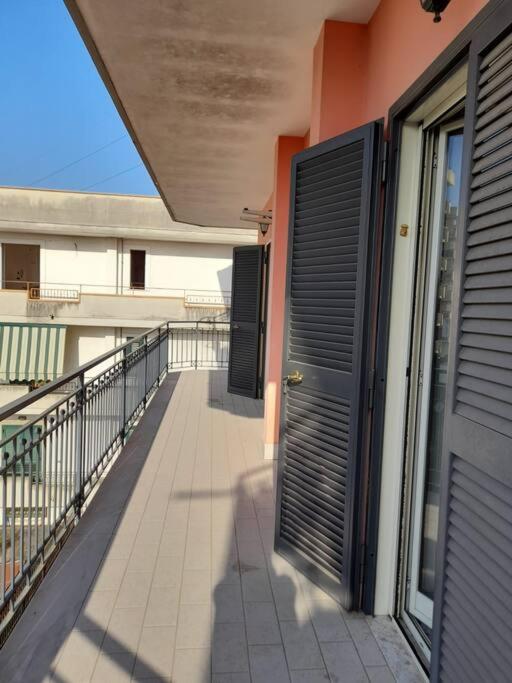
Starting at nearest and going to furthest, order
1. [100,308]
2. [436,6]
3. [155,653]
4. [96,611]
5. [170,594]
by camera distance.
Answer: [436,6] → [155,653] → [96,611] → [170,594] → [100,308]

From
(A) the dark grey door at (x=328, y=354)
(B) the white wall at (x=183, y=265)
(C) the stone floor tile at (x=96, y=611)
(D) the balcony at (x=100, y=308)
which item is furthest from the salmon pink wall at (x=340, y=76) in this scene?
(B) the white wall at (x=183, y=265)

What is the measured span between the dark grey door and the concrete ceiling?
27.3 inches

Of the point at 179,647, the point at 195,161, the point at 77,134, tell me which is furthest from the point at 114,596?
the point at 77,134

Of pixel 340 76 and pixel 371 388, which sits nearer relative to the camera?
pixel 371 388

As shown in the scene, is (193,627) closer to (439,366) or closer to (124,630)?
(124,630)

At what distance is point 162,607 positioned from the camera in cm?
210

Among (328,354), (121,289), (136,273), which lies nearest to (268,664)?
(328,354)

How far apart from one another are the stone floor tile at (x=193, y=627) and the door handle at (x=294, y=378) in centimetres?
112

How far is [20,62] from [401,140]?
3007 centimetres

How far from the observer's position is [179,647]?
185cm

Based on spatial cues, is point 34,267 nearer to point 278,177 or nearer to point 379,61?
point 278,177

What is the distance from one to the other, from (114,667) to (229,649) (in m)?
0.44

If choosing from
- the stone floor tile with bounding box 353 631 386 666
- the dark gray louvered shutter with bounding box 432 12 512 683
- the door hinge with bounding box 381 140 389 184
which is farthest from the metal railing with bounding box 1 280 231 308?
the dark gray louvered shutter with bounding box 432 12 512 683

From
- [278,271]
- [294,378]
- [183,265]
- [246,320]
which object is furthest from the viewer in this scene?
[183,265]
